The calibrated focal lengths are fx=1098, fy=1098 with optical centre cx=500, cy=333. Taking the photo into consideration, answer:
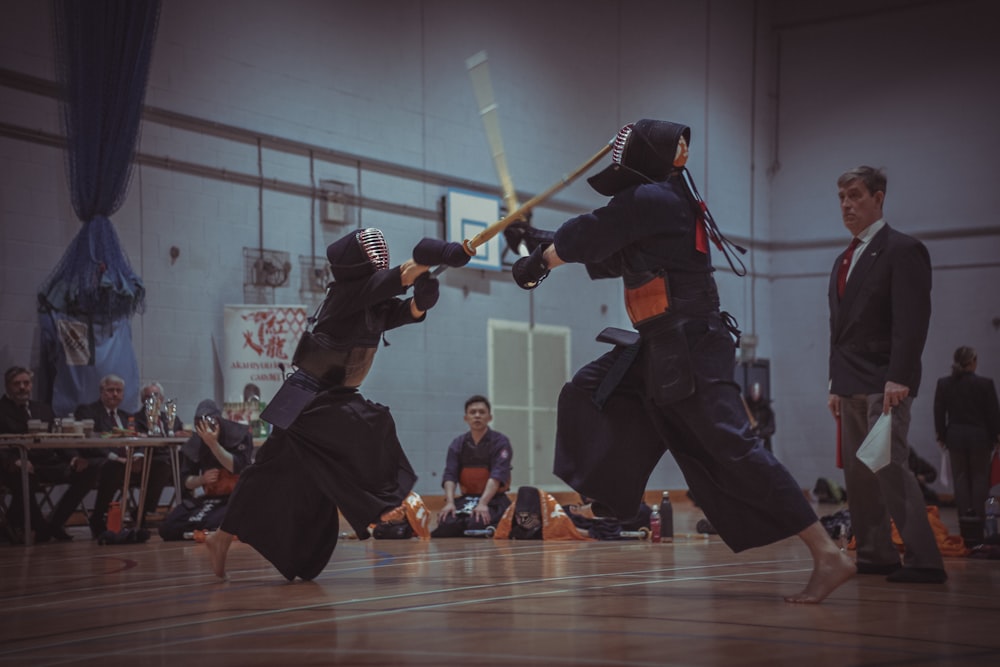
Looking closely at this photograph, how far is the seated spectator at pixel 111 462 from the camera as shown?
8883 mm

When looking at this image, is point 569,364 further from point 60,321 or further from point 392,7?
point 60,321

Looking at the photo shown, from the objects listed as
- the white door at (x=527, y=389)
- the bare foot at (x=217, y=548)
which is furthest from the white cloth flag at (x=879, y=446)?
the white door at (x=527, y=389)

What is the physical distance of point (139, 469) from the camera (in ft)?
30.9

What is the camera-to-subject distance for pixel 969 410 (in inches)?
355

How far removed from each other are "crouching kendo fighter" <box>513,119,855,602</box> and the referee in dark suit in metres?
5.82

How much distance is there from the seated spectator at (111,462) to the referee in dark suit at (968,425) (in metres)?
6.60

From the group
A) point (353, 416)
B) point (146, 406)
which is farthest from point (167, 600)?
point (146, 406)

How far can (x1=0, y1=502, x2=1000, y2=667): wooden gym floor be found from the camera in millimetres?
2787

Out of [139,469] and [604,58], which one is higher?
[604,58]

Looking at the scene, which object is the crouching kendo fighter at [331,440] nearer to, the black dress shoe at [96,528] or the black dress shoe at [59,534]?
the black dress shoe at [59,534]

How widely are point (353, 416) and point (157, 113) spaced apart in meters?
6.66

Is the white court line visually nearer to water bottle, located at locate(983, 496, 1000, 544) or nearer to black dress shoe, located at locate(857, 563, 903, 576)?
black dress shoe, located at locate(857, 563, 903, 576)

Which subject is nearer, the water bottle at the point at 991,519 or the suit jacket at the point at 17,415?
the water bottle at the point at 991,519

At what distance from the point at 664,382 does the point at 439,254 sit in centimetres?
120
